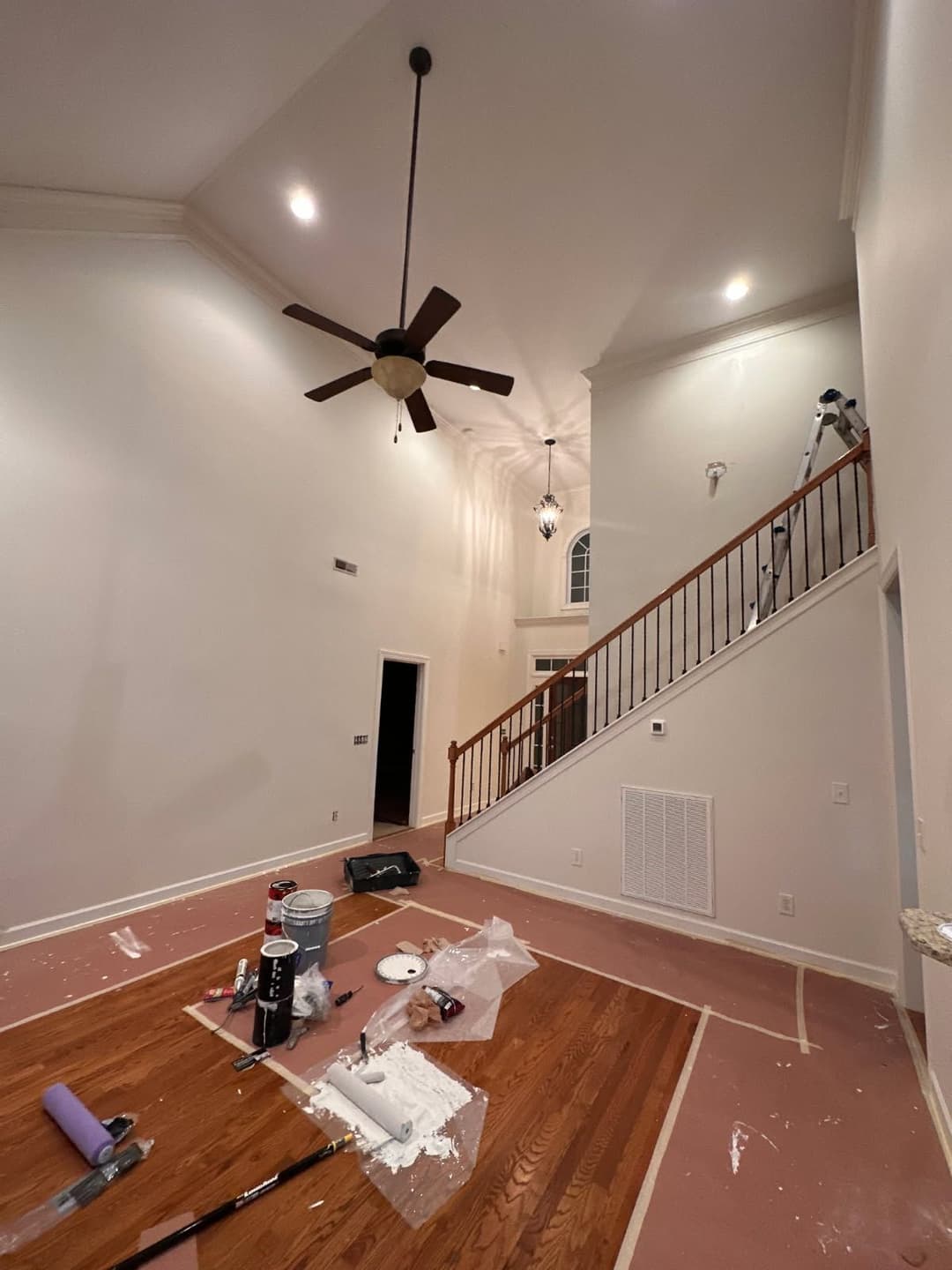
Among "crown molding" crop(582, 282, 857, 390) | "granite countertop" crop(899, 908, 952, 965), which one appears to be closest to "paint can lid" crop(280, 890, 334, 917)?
"granite countertop" crop(899, 908, 952, 965)

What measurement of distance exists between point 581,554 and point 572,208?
5550 mm

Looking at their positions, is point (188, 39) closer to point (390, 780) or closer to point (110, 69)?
point (110, 69)

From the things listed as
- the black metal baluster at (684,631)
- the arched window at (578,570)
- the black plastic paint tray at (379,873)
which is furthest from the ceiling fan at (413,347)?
the arched window at (578,570)

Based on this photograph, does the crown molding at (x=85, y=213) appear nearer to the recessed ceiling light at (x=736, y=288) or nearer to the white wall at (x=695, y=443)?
the white wall at (x=695, y=443)

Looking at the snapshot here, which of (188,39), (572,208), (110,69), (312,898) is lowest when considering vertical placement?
(312,898)

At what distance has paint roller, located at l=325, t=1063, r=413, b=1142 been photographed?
5.84ft

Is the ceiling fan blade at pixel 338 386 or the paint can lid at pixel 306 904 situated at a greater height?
the ceiling fan blade at pixel 338 386

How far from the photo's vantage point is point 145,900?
366cm

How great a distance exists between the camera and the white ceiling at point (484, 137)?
2.83m

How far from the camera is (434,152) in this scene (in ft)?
11.8

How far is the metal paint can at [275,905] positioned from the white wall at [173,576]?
1.61 metres

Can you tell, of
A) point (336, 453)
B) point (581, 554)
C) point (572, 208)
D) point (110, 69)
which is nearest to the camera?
point (110, 69)

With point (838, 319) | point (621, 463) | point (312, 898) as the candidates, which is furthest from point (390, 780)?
point (838, 319)

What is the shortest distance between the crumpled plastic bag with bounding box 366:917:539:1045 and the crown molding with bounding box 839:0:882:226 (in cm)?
563
